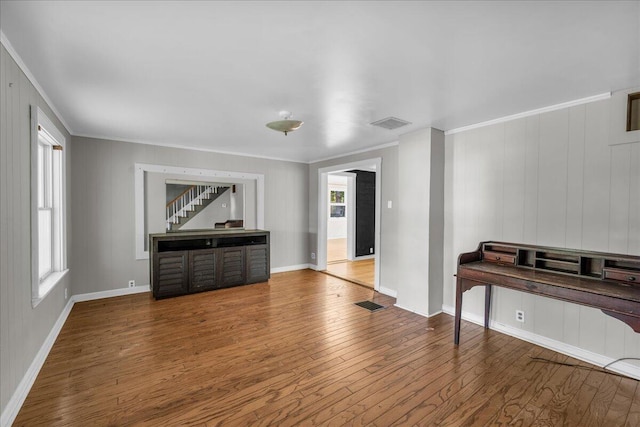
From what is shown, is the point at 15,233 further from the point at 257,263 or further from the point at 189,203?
the point at 257,263

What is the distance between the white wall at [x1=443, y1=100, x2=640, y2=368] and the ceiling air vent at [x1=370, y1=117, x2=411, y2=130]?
2.51 feet

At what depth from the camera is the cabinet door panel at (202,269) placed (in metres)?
4.57

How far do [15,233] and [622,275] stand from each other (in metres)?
4.51

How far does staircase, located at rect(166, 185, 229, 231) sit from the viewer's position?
4965 mm

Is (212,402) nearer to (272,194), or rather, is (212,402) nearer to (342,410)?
(342,410)

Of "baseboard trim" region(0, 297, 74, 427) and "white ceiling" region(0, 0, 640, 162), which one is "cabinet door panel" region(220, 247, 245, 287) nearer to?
"baseboard trim" region(0, 297, 74, 427)

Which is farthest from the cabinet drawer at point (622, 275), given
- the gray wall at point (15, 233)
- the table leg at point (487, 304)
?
the gray wall at point (15, 233)

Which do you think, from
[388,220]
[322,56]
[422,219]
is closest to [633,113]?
[422,219]

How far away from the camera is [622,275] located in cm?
232

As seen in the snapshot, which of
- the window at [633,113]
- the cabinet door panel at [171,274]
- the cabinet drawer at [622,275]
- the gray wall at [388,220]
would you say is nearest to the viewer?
the cabinet drawer at [622,275]

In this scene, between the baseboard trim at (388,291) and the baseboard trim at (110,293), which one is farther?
the baseboard trim at (388,291)

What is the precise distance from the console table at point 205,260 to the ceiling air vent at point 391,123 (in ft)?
9.35

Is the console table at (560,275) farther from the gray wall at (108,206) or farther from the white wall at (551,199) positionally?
the gray wall at (108,206)

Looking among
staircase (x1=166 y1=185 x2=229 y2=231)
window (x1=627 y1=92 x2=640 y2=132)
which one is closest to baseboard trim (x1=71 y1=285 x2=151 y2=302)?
staircase (x1=166 y1=185 x2=229 y2=231)
